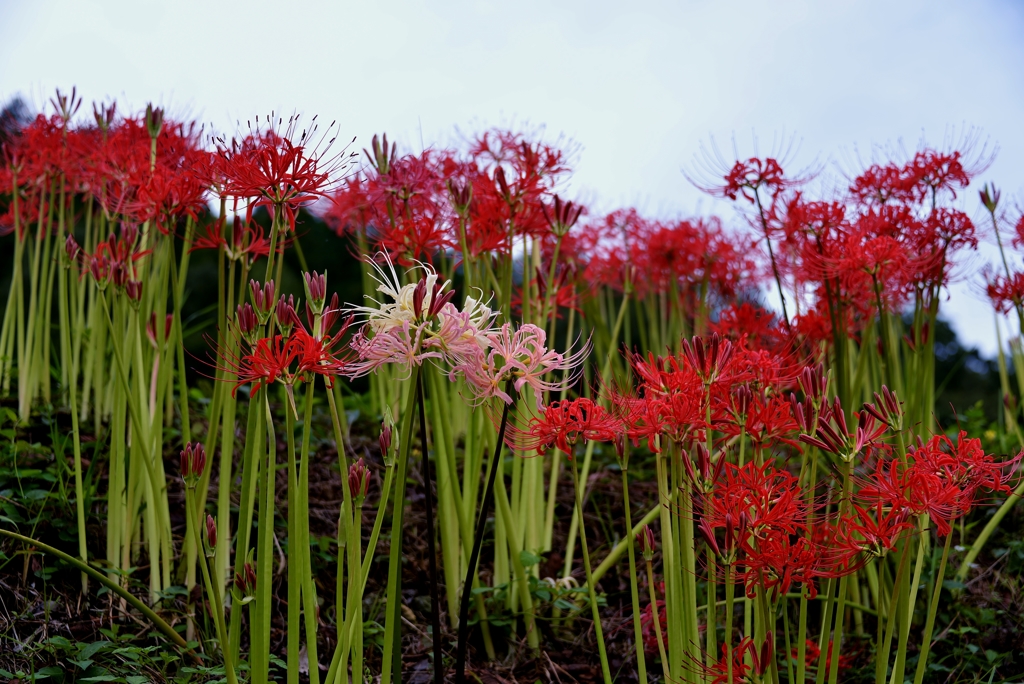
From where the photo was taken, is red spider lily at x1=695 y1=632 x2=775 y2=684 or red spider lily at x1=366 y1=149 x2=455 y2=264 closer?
red spider lily at x1=695 y1=632 x2=775 y2=684

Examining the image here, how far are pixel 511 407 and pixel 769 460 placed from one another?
1.24m

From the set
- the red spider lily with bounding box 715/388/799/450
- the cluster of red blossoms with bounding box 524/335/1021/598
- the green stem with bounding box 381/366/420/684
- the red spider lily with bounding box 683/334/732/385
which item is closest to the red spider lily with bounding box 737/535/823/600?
the cluster of red blossoms with bounding box 524/335/1021/598

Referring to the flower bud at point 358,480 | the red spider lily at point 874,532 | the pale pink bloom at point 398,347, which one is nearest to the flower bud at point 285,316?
the pale pink bloom at point 398,347

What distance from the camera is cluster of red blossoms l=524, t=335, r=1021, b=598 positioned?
5.29ft

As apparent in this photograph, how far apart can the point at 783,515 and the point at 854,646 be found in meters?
1.40

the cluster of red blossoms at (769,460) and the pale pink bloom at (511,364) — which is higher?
the pale pink bloom at (511,364)

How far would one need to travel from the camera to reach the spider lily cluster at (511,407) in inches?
66.9

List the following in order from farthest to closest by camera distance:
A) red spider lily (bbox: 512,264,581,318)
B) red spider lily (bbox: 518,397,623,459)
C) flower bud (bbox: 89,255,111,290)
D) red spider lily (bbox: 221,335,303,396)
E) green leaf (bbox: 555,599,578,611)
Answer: red spider lily (bbox: 512,264,581,318), green leaf (bbox: 555,599,578,611), flower bud (bbox: 89,255,111,290), red spider lily (bbox: 518,397,623,459), red spider lily (bbox: 221,335,303,396)

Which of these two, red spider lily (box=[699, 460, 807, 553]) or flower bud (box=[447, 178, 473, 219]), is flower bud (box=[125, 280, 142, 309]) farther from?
red spider lily (box=[699, 460, 807, 553])

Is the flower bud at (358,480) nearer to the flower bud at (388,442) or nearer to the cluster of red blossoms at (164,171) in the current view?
the flower bud at (388,442)

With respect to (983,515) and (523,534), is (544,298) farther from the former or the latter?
(983,515)

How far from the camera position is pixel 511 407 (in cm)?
280

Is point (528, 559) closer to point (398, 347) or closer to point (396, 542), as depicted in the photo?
point (396, 542)

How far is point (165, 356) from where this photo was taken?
9.01ft
